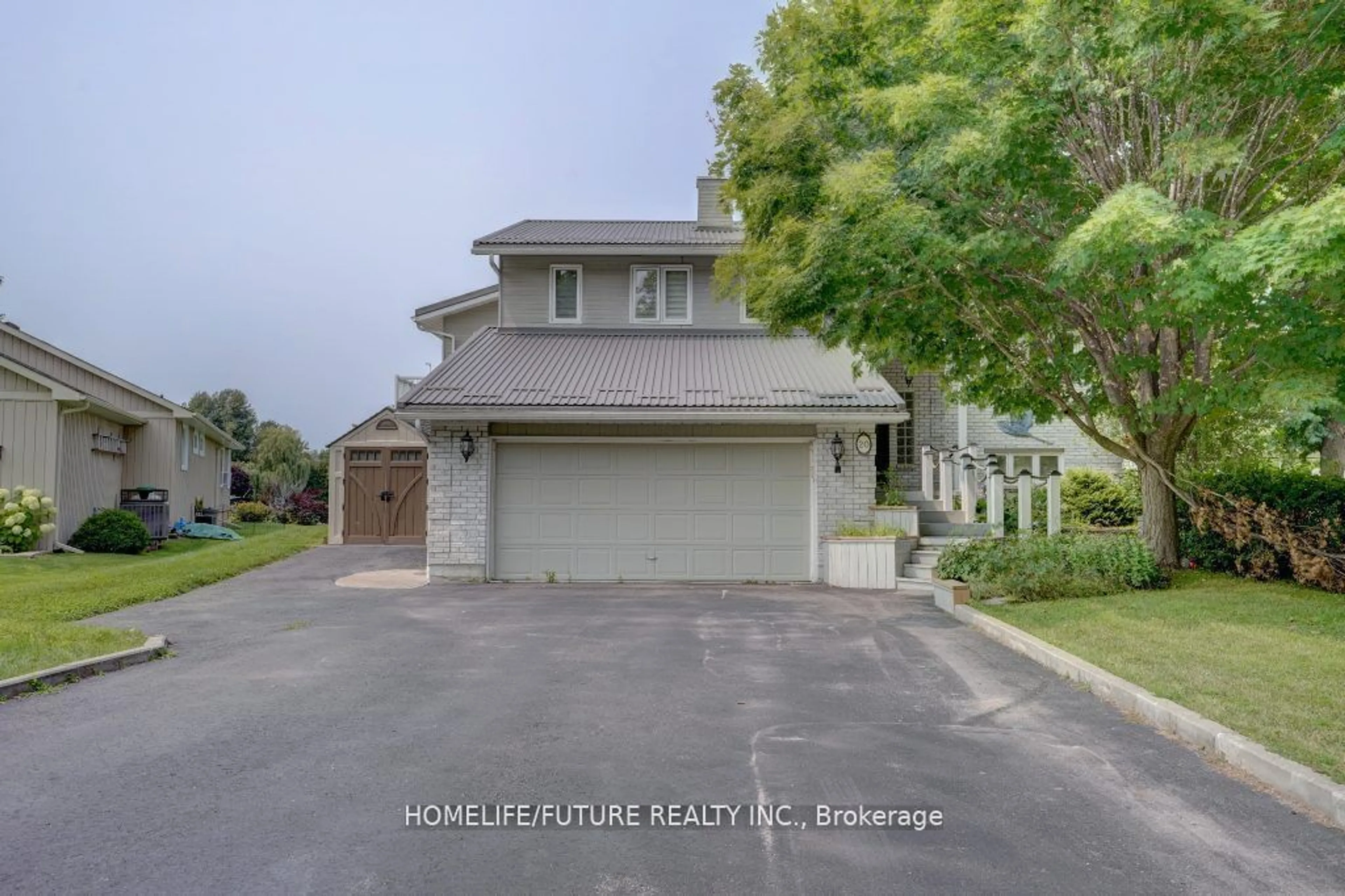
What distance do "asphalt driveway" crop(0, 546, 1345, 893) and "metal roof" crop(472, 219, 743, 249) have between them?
32.5 ft

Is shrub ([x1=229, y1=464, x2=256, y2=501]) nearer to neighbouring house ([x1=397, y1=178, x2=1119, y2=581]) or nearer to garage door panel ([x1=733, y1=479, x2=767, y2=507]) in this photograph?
neighbouring house ([x1=397, y1=178, x2=1119, y2=581])

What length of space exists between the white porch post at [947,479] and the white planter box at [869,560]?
6.08 ft

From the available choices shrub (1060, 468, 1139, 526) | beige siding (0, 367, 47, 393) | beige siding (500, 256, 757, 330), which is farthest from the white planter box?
beige siding (0, 367, 47, 393)

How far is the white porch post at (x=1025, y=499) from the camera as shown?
500 inches

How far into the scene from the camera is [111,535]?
16406 mm

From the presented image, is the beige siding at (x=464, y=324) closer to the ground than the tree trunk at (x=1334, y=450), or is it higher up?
higher up

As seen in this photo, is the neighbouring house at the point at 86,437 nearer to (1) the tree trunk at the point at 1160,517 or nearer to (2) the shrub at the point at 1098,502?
(1) the tree trunk at the point at 1160,517

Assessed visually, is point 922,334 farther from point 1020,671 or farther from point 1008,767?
point 1008,767

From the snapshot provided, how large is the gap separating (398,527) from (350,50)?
11432 millimetres

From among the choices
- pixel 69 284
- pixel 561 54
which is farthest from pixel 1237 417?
pixel 69 284

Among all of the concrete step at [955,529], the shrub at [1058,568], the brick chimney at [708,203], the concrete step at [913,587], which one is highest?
the brick chimney at [708,203]

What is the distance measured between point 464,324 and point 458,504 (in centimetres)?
710

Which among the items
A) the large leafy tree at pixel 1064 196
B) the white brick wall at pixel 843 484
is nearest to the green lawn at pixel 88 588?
the large leafy tree at pixel 1064 196

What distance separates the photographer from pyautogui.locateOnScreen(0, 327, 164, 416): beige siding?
59.0 ft
